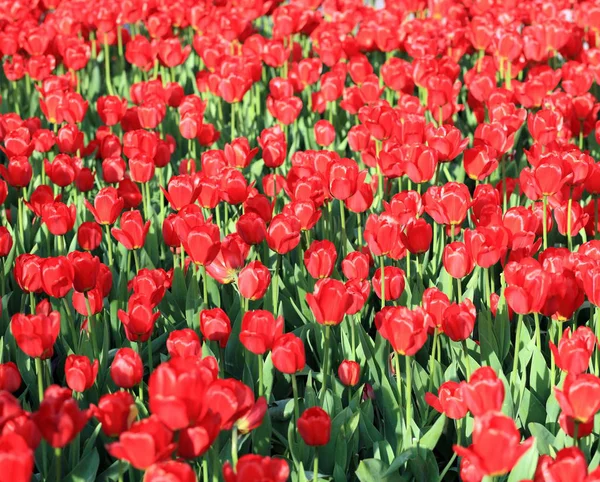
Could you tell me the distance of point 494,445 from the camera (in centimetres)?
148

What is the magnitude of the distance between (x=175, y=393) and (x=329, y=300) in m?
0.67

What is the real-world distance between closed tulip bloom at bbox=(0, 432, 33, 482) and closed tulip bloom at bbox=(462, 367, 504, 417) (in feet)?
2.46

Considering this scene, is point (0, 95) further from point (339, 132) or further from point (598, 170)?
point (598, 170)

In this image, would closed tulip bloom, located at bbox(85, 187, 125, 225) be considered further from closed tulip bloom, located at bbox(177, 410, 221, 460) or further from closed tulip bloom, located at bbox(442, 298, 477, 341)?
closed tulip bloom, located at bbox(177, 410, 221, 460)

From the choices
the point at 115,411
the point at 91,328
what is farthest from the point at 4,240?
the point at 115,411

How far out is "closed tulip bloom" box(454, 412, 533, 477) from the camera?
1472mm

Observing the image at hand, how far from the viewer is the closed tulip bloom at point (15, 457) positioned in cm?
145

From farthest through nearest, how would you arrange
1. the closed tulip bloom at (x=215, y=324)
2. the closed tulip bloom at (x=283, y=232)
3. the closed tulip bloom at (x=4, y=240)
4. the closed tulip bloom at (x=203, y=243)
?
the closed tulip bloom at (x=4, y=240), the closed tulip bloom at (x=283, y=232), the closed tulip bloom at (x=203, y=243), the closed tulip bloom at (x=215, y=324)

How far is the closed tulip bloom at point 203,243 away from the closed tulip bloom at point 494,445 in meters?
1.05

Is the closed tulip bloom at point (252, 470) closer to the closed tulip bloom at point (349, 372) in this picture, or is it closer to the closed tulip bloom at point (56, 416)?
the closed tulip bloom at point (56, 416)

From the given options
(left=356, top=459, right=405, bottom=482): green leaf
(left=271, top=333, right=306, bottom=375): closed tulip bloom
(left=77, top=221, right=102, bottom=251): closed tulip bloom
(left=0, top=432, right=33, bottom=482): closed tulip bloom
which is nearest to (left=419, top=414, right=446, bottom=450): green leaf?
(left=356, top=459, right=405, bottom=482): green leaf

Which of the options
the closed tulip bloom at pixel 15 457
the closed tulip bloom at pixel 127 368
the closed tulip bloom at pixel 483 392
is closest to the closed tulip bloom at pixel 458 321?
the closed tulip bloom at pixel 483 392

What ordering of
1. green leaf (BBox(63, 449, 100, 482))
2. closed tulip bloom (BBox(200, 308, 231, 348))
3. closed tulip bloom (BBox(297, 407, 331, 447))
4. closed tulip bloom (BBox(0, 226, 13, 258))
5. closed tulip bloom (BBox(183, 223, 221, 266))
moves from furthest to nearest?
1. closed tulip bloom (BBox(0, 226, 13, 258))
2. closed tulip bloom (BBox(183, 223, 221, 266))
3. closed tulip bloom (BBox(200, 308, 231, 348))
4. green leaf (BBox(63, 449, 100, 482))
5. closed tulip bloom (BBox(297, 407, 331, 447))

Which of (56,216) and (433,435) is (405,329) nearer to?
(433,435)
